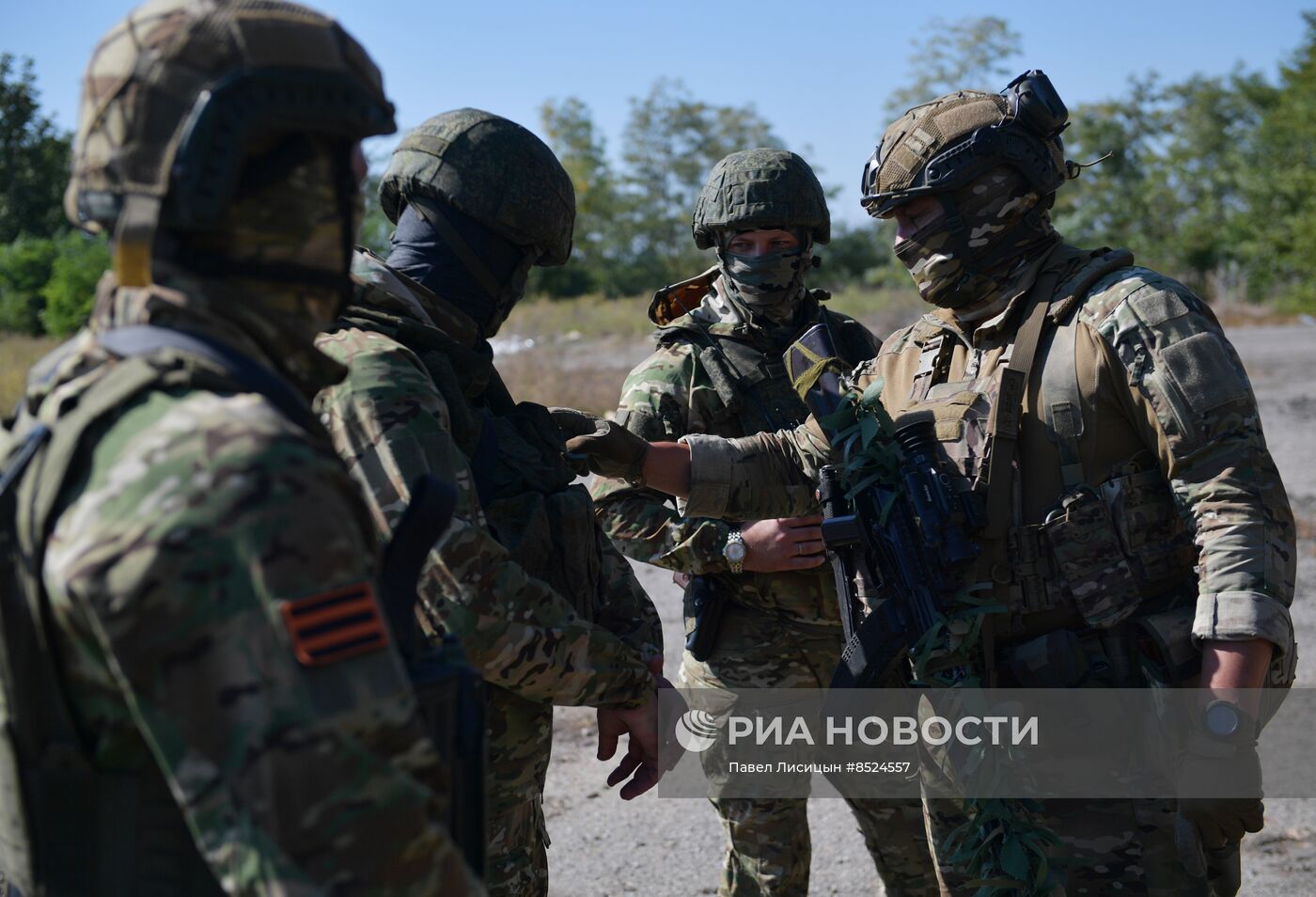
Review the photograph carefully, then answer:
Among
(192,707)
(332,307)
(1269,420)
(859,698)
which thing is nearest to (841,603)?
(859,698)

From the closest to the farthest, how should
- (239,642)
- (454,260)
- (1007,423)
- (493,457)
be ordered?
(239,642) < (493,457) < (454,260) < (1007,423)

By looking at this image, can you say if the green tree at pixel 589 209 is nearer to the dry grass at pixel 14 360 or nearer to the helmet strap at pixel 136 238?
the dry grass at pixel 14 360

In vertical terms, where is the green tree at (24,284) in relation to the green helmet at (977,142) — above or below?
above

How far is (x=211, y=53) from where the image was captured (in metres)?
1.43

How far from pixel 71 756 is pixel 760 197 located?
10.4 ft

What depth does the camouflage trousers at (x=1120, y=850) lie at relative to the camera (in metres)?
2.66

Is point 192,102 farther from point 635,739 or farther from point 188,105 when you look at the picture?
point 635,739

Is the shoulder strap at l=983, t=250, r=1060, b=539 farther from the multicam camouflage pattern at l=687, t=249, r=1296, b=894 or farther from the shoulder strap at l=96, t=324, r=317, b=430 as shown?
the shoulder strap at l=96, t=324, r=317, b=430

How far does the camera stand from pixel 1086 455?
277 cm

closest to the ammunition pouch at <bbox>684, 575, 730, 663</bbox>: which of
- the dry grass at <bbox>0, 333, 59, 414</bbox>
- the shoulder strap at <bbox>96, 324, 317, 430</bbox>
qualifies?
the shoulder strap at <bbox>96, 324, 317, 430</bbox>

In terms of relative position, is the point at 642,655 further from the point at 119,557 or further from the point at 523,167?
the point at 119,557

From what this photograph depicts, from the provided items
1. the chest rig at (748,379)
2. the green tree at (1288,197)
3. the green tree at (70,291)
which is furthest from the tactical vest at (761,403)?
the green tree at (1288,197)

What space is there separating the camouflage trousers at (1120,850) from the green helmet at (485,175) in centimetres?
180

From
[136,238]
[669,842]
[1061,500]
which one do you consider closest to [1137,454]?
[1061,500]
